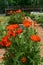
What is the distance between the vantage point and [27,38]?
5.61 meters

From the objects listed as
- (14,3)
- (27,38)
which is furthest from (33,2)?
(27,38)

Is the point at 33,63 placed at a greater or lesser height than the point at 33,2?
greater

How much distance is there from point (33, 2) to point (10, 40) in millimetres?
45572

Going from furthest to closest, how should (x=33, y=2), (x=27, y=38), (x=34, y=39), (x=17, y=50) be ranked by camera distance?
(x=33, y=2)
(x=27, y=38)
(x=17, y=50)
(x=34, y=39)

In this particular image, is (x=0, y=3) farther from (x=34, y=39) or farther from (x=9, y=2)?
(x=34, y=39)

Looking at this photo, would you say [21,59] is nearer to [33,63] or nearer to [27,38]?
[33,63]

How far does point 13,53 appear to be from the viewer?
5219mm

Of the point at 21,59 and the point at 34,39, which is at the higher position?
the point at 34,39

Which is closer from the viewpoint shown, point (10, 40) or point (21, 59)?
point (21, 59)

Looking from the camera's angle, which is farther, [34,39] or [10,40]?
[10,40]

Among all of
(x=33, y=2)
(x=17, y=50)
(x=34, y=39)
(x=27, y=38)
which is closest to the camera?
(x=34, y=39)

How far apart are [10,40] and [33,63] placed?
2.13ft

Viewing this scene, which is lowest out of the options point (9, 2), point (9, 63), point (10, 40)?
point (9, 2)

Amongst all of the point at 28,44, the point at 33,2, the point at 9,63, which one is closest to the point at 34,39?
the point at 28,44
